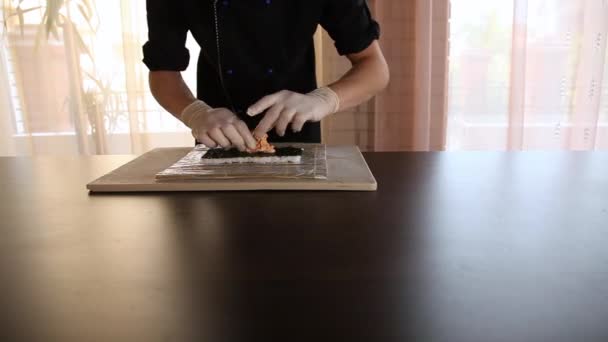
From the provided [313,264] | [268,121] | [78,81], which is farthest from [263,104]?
[78,81]

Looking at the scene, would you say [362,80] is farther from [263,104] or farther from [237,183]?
[237,183]

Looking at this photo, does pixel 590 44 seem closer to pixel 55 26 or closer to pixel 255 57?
pixel 255 57

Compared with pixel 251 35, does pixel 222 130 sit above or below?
below

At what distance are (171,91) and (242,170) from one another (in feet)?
1.48

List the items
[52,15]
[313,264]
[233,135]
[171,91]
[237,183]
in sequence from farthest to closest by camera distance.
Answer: [52,15], [171,91], [233,135], [237,183], [313,264]

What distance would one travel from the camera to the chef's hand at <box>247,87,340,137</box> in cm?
83

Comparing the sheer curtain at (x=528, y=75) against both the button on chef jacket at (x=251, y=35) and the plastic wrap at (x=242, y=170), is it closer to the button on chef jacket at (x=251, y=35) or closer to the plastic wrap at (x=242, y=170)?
the button on chef jacket at (x=251, y=35)

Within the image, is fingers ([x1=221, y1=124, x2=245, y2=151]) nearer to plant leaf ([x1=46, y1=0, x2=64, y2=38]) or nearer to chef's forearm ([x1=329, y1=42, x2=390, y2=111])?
chef's forearm ([x1=329, y1=42, x2=390, y2=111])

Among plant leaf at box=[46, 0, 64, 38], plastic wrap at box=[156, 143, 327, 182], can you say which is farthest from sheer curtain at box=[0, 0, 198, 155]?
plastic wrap at box=[156, 143, 327, 182]

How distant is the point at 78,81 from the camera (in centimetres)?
183

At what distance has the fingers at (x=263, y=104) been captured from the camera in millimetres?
826

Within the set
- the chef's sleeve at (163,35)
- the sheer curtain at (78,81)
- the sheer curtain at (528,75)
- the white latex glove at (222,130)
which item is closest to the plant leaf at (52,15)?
the sheer curtain at (78,81)

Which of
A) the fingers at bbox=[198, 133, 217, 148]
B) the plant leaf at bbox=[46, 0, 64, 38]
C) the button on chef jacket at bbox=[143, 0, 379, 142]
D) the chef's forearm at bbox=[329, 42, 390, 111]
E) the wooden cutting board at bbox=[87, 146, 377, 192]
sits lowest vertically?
the wooden cutting board at bbox=[87, 146, 377, 192]

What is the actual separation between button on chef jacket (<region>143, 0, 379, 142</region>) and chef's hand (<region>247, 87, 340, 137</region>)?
0.73 feet
